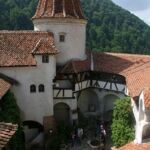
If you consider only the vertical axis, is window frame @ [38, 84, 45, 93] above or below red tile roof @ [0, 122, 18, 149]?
below

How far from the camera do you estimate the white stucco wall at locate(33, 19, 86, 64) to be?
1772 inches

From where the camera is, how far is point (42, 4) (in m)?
46.2

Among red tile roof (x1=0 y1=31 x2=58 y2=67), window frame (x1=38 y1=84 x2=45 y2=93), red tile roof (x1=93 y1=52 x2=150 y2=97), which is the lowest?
window frame (x1=38 y1=84 x2=45 y2=93)

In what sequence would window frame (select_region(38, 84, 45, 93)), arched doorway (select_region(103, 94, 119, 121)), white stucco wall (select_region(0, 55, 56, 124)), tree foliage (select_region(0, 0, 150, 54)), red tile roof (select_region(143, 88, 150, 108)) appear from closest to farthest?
red tile roof (select_region(143, 88, 150, 108)) < white stucco wall (select_region(0, 55, 56, 124)) < window frame (select_region(38, 84, 45, 93)) < arched doorway (select_region(103, 94, 119, 121)) < tree foliage (select_region(0, 0, 150, 54))

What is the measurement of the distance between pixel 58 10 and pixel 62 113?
36.9ft

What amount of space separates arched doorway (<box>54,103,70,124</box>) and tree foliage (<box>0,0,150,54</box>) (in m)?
31.4

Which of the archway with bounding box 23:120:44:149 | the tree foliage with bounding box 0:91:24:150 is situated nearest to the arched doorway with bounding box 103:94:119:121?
the archway with bounding box 23:120:44:149

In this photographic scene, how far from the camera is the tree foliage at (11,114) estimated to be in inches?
1462

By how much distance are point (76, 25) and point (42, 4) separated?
4.40m

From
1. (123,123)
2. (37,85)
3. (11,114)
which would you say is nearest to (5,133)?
(123,123)

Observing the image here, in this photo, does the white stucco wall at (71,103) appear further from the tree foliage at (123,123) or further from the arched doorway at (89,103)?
the tree foliage at (123,123)

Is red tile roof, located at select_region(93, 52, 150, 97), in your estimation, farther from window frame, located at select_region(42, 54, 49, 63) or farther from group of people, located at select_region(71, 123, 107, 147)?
window frame, located at select_region(42, 54, 49, 63)

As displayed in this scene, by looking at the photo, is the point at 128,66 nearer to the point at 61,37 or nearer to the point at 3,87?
the point at 61,37

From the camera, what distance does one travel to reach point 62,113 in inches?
1832
